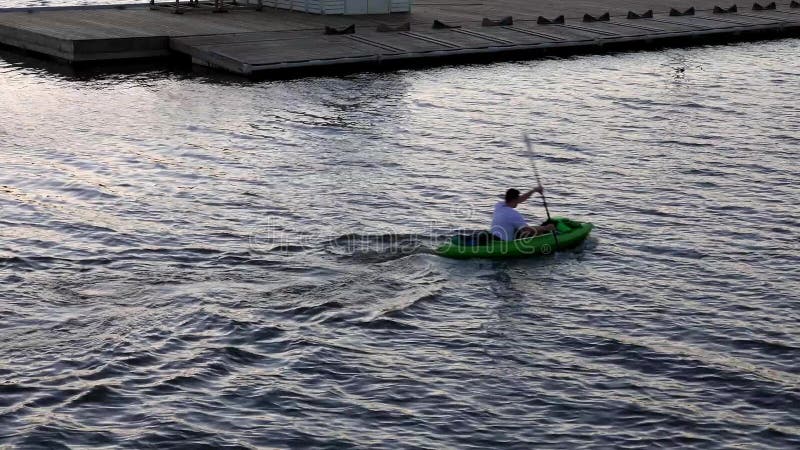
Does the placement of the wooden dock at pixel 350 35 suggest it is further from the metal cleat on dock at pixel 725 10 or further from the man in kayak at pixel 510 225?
the man in kayak at pixel 510 225

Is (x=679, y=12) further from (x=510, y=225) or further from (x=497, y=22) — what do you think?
(x=510, y=225)

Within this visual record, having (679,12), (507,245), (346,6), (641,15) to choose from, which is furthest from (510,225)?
(679,12)

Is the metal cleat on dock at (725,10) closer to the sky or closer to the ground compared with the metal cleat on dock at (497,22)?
closer to the sky

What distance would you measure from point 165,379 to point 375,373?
3621 millimetres

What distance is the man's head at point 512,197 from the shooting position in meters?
26.0

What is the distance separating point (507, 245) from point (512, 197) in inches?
45.6

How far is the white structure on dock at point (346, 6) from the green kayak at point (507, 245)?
1284 inches

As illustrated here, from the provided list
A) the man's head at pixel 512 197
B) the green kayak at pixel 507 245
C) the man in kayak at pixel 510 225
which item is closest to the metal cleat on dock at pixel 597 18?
the green kayak at pixel 507 245

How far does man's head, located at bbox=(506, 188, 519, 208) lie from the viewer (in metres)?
26.0

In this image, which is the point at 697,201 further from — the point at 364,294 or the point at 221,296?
the point at 221,296

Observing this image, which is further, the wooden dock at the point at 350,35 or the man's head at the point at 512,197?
the wooden dock at the point at 350,35

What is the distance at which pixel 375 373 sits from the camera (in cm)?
2006

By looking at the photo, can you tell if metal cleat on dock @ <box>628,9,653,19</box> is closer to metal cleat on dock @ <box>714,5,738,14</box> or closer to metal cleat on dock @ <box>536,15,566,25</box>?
metal cleat on dock @ <box>536,15,566,25</box>

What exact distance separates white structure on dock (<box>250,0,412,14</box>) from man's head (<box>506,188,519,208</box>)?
107ft
